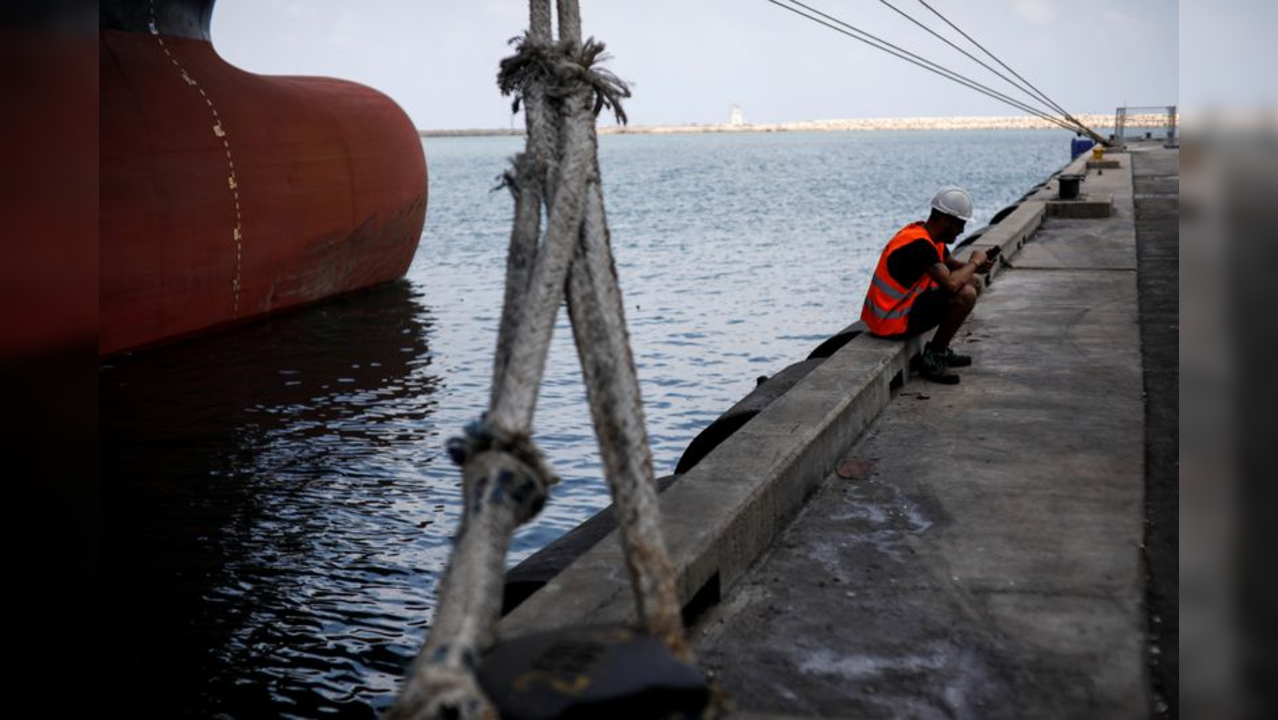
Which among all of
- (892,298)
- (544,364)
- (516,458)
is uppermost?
(544,364)

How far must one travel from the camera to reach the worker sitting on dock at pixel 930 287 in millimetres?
7078

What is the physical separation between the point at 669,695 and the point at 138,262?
12573mm

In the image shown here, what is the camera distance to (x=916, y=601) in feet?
13.7

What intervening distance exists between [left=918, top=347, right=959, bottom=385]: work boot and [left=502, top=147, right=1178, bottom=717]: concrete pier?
0.09 meters

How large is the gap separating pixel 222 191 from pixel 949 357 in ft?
35.4

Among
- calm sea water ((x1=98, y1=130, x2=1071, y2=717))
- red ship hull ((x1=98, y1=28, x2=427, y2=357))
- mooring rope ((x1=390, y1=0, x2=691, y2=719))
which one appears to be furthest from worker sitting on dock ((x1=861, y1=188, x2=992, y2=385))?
red ship hull ((x1=98, y1=28, x2=427, y2=357))

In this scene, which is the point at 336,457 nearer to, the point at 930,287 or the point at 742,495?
the point at 930,287

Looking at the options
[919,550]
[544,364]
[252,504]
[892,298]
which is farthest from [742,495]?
[252,504]

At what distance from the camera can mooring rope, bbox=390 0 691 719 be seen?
275 cm

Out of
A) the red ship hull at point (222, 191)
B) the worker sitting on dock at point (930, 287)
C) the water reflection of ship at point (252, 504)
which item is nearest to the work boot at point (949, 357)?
the worker sitting on dock at point (930, 287)

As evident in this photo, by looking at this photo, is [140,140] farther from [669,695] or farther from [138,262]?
[669,695]

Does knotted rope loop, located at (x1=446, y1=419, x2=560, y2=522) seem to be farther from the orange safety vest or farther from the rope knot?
the orange safety vest

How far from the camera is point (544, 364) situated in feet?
9.73

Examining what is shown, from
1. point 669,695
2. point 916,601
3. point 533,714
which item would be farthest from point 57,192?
point 916,601
